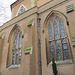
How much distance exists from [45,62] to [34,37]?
247cm

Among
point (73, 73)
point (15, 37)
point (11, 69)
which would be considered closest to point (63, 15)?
point (73, 73)

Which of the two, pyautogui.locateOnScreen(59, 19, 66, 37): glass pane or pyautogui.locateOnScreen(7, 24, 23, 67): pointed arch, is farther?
pyautogui.locateOnScreen(7, 24, 23, 67): pointed arch

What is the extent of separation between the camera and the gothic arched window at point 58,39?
6.88 meters

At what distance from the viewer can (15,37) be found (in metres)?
10.7

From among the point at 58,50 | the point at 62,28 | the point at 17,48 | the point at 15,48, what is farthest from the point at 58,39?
the point at 15,48

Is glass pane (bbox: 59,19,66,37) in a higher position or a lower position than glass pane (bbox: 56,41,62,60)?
higher

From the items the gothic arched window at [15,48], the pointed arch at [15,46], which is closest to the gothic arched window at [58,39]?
the pointed arch at [15,46]

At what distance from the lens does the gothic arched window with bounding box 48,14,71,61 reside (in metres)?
6.88

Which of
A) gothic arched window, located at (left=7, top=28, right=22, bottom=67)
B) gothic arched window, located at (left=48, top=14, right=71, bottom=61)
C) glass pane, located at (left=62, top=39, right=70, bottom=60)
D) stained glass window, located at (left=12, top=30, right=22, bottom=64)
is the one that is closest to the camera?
glass pane, located at (left=62, top=39, right=70, bottom=60)

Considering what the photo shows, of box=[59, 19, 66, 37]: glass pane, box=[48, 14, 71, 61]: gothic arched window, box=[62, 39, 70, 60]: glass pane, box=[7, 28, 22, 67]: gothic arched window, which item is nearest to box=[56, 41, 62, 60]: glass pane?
box=[48, 14, 71, 61]: gothic arched window

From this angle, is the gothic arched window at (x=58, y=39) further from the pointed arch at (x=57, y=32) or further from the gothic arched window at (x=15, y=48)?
the gothic arched window at (x=15, y=48)

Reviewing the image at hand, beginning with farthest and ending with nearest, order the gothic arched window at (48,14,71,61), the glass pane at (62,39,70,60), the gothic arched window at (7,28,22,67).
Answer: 1. the gothic arched window at (7,28,22,67)
2. the gothic arched window at (48,14,71,61)
3. the glass pane at (62,39,70,60)

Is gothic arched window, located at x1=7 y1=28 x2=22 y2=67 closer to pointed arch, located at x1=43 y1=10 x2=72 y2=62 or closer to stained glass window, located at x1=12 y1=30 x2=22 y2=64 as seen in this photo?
stained glass window, located at x1=12 y1=30 x2=22 y2=64

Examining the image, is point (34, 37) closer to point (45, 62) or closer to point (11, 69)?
point (45, 62)
